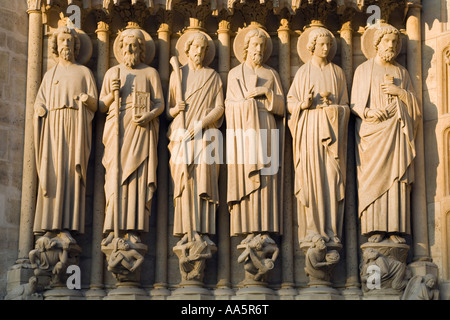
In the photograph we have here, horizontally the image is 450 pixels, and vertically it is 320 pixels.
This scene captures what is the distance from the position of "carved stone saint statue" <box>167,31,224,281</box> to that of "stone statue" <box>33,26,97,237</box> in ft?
3.42

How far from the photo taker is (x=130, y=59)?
15.1 m

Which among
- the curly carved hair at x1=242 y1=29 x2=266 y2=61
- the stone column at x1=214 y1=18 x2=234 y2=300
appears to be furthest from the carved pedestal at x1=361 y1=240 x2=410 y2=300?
the curly carved hair at x1=242 y1=29 x2=266 y2=61

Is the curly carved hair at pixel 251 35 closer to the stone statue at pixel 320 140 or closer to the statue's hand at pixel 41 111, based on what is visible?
the stone statue at pixel 320 140

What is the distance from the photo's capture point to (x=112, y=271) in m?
14.6

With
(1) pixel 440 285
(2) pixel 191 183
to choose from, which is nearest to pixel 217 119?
(2) pixel 191 183

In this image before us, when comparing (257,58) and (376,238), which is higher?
(257,58)

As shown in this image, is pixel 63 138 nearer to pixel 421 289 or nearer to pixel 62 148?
pixel 62 148

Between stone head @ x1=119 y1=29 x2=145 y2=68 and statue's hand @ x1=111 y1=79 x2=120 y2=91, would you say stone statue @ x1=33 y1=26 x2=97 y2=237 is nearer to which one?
statue's hand @ x1=111 y1=79 x2=120 y2=91

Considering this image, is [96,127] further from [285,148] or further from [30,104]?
[285,148]

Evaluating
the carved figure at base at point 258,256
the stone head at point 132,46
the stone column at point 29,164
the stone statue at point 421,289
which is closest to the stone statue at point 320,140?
the carved figure at base at point 258,256

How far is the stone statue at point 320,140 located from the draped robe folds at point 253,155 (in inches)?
9.3

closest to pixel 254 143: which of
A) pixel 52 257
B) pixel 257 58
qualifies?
pixel 257 58

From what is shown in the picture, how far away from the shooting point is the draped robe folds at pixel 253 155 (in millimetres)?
14656

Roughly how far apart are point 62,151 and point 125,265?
1.57 meters
